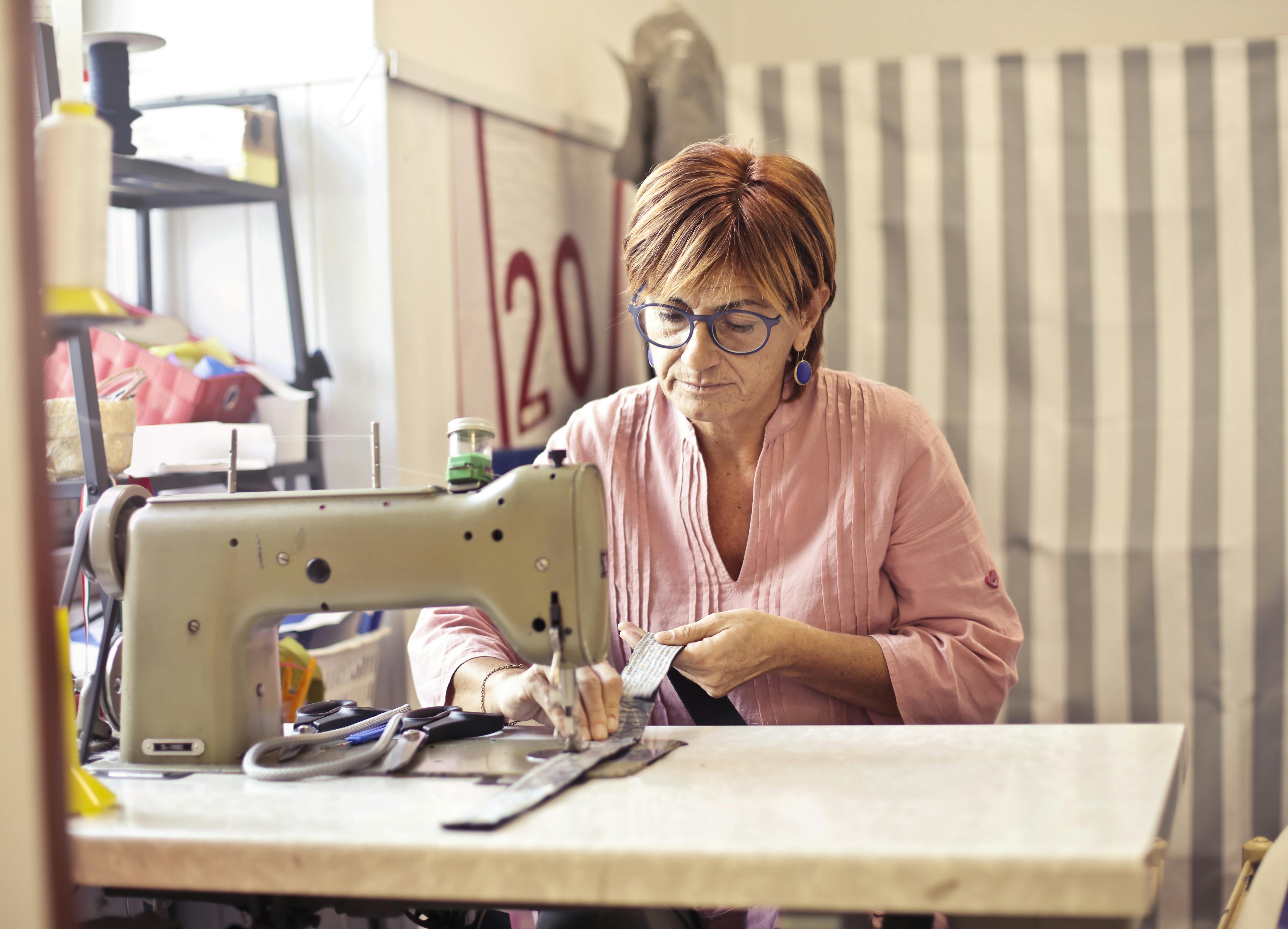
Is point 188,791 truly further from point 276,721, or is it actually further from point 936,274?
point 936,274

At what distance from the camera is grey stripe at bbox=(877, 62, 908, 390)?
2584mm

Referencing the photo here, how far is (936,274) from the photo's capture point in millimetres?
2586

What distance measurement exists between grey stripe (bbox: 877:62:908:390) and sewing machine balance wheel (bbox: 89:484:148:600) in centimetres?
178

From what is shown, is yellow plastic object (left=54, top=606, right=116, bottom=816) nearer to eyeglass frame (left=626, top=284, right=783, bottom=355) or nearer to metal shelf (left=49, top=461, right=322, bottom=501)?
metal shelf (left=49, top=461, right=322, bottom=501)

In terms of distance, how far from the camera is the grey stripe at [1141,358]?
2510 mm

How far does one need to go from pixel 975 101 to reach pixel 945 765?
191cm

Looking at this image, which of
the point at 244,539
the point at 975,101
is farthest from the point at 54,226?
the point at 975,101

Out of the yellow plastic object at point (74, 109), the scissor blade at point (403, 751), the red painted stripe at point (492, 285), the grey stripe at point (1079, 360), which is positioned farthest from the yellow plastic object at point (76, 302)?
the grey stripe at point (1079, 360)

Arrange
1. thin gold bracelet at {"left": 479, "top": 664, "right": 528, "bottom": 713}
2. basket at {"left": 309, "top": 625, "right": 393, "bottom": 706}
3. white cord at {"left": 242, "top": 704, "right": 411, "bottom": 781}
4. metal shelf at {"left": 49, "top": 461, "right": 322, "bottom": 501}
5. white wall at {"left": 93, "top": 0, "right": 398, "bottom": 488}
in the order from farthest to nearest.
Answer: white wall at {"left": 93, "top": 0, "right": 398, "bottom": 488}
basket at {"left": 309, "top": 625, "right": 393, "bottom": 706}
metal shelf at {"left": 49, "top": 461, "right": 322, "bottom": 501}
thin gold bracelet at {"left": 479, "top": 664, "right": 528, "bottom": 713}
white cord at {"left": 242, "top": 704, "right": 411, "bottom": 781}

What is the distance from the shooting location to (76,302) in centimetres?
87

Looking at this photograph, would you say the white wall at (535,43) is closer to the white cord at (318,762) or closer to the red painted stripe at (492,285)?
the red painted stripe at (492,285)

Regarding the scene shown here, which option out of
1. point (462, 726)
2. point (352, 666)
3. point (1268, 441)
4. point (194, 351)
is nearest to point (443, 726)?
point (462, 726)

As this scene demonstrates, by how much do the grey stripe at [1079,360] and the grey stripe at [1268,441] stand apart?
34cm

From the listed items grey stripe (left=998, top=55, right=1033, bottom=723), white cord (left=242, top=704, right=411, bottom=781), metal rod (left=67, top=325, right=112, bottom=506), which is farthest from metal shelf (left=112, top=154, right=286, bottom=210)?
grey stripe (left=998, top=55, right=1033, bottom=723)
